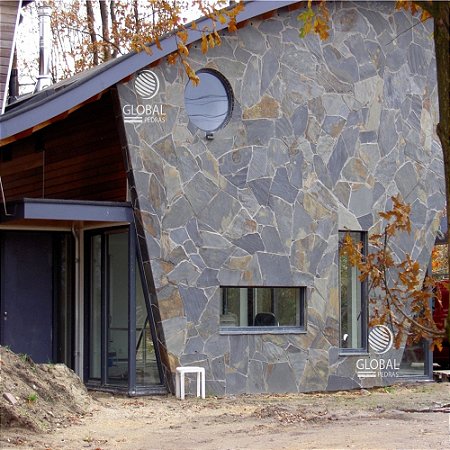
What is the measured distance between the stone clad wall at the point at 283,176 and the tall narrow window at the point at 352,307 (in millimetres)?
249

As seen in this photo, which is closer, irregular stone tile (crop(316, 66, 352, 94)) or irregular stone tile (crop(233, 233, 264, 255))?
irregular stone tile (crop(233, 233, 264, 255))

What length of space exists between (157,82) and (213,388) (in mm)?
4830

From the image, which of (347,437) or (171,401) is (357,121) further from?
(347,437)

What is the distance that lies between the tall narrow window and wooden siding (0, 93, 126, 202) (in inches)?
164

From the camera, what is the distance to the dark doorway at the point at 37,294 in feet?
52.5

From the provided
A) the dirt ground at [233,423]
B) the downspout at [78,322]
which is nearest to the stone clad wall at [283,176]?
the dirt ground at [233,423]

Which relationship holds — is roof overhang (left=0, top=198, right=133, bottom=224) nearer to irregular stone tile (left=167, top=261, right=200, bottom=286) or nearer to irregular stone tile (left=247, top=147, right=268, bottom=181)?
irregular stone tile (left=167, top=261, right=200, bottom=286)

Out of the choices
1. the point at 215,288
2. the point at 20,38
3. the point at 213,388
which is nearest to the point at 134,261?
the point at 215,288

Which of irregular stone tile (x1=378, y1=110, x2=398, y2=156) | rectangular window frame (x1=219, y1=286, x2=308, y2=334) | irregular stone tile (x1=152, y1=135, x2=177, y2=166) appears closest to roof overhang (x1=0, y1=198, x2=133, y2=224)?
irregular stone tile (x1=152, y1=135, x2=177, y2=166)

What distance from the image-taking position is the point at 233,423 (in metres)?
12.3

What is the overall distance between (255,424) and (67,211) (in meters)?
4.36

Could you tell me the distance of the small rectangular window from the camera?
15.6 meters

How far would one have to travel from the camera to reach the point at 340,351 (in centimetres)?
1656

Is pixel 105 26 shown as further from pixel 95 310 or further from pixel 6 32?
pixel 95 310
